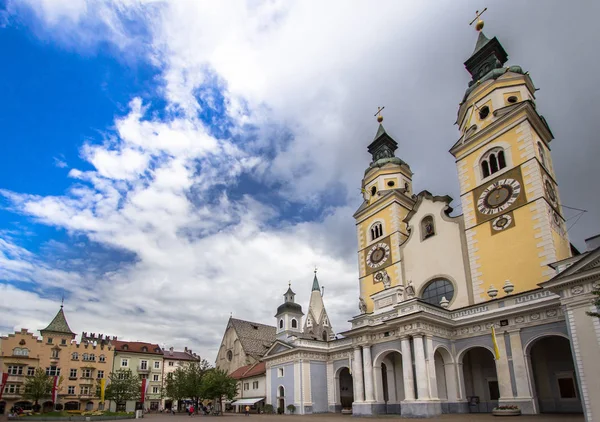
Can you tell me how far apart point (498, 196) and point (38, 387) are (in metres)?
51.2

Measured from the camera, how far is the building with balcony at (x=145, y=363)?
6091 cm

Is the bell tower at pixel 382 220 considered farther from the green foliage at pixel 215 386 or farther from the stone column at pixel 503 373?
the green foliage at pixel 215 386

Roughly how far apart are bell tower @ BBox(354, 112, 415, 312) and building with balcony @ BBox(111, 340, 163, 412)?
40.7m

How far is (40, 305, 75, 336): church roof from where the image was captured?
2376 inches

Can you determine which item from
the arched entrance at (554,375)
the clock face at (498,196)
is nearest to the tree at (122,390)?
the arched entrance at (554,375)

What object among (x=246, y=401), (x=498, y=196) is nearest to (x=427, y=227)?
(x=498, y=196)

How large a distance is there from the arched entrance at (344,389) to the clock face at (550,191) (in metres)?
21.8

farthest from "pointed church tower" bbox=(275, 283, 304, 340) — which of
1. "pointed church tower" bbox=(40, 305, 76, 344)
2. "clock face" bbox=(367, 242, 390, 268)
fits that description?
"pointed church tower" bbox=(40, 305, 76, 344)

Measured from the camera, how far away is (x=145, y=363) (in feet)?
209

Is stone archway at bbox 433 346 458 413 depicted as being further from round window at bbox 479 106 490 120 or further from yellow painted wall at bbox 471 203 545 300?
round window at bbox 479 106 490 120

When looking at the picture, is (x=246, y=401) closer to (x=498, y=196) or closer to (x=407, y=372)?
(x=407, y=372)

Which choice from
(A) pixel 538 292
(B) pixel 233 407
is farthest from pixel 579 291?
(B) pixel 233 407

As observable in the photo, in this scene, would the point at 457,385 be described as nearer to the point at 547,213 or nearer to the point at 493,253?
the point at 493,253

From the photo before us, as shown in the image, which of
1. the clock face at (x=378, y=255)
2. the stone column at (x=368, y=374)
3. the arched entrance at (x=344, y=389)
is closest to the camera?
the stone column at (x=368, y=374)
